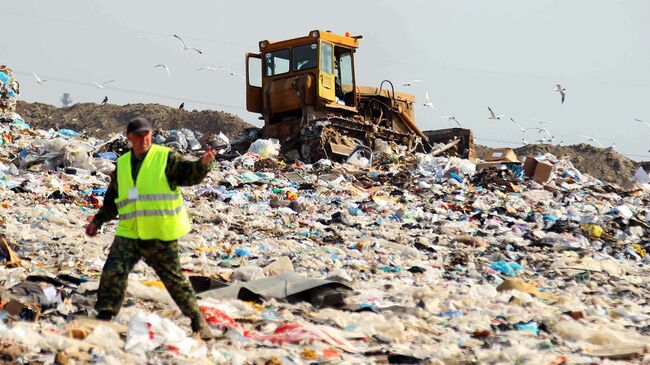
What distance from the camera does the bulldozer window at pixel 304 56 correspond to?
14.7 metres

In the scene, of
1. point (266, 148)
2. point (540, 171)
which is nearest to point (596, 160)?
point (540, 171)

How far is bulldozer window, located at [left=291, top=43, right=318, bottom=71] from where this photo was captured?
48.1 ft

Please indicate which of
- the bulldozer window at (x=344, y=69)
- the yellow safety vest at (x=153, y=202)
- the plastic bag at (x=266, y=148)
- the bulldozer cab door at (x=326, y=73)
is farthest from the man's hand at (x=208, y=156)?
the bulldozer window at (x=344, y=69)

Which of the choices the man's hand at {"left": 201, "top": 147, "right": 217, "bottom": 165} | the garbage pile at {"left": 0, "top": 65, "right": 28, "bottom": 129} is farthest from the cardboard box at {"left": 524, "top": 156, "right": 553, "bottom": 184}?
the man's hand at {"left": 201, "top": 147, "right": 217, "bottom": 165}

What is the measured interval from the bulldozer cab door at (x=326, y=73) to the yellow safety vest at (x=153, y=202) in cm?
1070

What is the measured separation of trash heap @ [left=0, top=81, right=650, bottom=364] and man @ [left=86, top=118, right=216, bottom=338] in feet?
0.50

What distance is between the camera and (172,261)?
414cm

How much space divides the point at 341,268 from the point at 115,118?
25.0 meters

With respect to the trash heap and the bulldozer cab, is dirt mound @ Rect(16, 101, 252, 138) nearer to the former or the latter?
the bulldozer cab

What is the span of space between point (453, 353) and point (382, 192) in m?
7.60

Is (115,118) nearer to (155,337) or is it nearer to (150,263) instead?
(150,263)

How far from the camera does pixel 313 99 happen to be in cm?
1491

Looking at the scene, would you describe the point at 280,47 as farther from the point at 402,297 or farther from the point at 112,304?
the point at 112,304

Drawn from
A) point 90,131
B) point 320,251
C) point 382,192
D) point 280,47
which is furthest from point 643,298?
point 90,131
